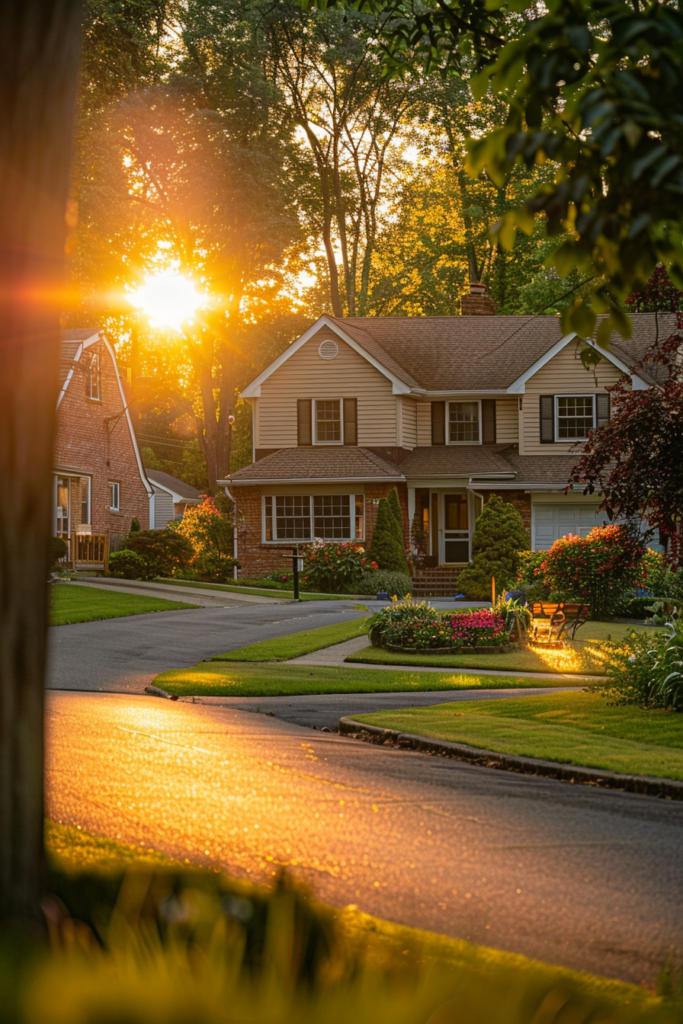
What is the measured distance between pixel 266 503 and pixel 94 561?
6142mm

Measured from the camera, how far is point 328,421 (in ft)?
131

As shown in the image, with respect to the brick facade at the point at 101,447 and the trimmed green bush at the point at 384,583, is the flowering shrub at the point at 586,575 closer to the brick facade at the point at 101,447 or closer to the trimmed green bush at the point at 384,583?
the trimmed green bush at the point at 384,583

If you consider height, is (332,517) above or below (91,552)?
above

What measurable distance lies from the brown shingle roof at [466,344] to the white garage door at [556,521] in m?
4.80

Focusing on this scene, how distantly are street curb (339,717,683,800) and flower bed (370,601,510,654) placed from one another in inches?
308

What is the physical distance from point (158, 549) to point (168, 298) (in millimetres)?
18426

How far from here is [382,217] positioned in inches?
2199

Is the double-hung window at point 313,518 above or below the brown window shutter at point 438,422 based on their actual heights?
below

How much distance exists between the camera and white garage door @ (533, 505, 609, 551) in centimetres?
3762

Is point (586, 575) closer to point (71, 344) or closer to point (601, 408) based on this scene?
point (601, 408)

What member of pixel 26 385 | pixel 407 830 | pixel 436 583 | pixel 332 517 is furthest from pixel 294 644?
pixel 332 517

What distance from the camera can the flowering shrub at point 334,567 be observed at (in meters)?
35.5

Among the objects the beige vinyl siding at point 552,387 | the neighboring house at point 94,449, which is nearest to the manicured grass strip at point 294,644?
the beige vinyl siding at point 552,387

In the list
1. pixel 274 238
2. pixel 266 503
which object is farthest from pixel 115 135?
pixel 266 503
